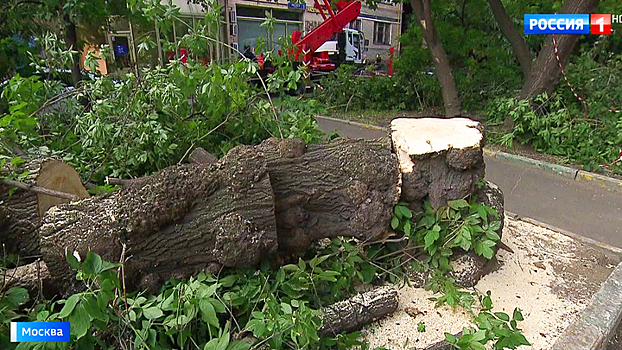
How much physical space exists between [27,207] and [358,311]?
200cm

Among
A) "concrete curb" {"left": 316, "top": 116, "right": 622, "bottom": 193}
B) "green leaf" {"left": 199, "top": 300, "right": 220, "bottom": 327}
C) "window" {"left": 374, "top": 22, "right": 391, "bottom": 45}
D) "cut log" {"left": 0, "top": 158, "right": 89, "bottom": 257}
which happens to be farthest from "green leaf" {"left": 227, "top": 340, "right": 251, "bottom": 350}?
"window" {"left": 374, "top": 22, "right": 391, "bottom": 45}

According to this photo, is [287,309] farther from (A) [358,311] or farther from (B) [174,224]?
(B) [174,224]

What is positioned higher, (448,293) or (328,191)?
(328,191)

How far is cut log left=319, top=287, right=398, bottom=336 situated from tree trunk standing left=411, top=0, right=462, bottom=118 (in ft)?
20.9

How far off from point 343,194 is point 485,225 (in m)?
0.98

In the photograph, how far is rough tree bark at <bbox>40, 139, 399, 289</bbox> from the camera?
193 centimetres

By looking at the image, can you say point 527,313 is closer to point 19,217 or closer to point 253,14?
point 19,217

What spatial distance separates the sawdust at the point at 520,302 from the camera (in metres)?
2.28

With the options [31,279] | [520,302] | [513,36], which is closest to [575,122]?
[513,36]

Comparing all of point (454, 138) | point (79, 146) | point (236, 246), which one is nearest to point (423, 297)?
point (454, 138)

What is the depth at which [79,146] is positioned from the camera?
10.6 feet

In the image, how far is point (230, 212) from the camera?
6.84 feet

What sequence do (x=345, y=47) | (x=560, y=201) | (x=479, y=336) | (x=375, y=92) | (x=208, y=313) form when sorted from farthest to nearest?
(x=345, y=47) < (x=375, y=92) < (x=560, y=201) < (x=479, y=336) < (x=208, y=313)

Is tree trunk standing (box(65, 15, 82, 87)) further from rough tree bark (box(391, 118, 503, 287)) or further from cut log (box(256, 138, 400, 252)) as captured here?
rough tree bark (box(391, 118, 503, 287))
